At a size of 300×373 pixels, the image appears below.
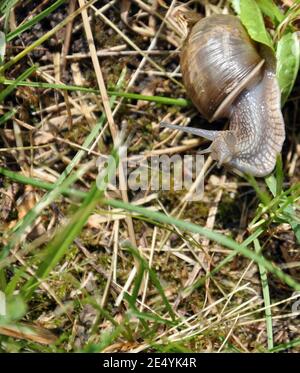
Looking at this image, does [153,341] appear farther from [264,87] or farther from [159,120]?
[264,87]

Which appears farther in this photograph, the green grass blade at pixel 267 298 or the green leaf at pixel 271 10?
the green leaf at pixel 271 10

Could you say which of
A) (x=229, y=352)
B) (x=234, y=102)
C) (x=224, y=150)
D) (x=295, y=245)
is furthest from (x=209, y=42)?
(x=229, y=352)

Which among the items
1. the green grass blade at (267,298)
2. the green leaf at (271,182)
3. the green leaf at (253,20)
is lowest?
the green grass blade at (267,298)

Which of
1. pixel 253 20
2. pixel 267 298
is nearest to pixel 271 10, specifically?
pixel 253 20

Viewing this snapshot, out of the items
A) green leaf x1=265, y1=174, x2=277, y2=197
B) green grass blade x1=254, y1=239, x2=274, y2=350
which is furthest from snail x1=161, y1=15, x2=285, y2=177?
green grass blade x1=254, y1=239, x2=274, y2=350

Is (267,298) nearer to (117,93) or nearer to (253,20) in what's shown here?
(117,93)

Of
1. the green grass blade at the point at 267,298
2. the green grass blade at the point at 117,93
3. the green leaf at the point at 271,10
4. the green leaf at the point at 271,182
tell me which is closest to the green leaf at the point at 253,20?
the green leaf at the point at 271,10

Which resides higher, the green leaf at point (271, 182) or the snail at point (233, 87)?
the snail at point (233, 87)

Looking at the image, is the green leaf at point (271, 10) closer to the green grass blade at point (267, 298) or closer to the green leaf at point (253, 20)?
the green leaf at point (253, 20)
